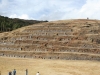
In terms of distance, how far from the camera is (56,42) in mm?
50281

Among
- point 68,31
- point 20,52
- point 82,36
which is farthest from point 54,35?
point 20,52

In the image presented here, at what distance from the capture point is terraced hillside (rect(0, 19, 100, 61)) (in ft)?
148

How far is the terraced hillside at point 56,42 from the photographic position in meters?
45.2

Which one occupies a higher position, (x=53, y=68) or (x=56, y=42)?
(x=56, y=42)

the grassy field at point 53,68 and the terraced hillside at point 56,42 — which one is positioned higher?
the terraced hillside at point 56,42

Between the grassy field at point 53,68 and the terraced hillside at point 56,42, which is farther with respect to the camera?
the terraced hillside at point 56,42

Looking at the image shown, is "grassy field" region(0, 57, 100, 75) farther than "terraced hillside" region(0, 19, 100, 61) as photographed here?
No

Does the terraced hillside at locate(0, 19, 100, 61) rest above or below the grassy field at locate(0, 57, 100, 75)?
above

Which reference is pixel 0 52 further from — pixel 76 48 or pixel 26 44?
pixel 76 48

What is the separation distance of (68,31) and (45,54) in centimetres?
1223

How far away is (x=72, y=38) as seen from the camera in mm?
51156

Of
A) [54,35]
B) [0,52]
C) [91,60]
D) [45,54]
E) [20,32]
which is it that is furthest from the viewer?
[20,32]

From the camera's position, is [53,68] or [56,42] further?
[56,42]

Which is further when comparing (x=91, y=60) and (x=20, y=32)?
(x=20, y=32)
